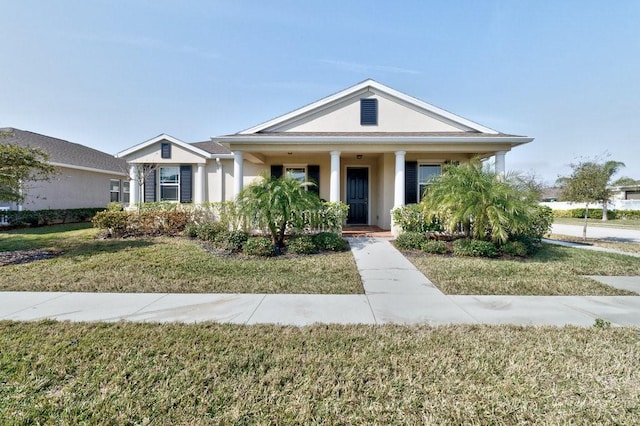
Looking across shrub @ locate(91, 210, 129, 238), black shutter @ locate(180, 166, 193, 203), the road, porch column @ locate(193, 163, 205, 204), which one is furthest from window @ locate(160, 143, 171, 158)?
the road

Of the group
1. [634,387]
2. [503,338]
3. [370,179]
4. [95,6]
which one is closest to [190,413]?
[503,338]

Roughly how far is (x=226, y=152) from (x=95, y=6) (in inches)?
269

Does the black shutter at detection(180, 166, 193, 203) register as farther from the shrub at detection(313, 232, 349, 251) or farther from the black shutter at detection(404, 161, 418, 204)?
the black shutter at detection(404, 161, 418, 204)

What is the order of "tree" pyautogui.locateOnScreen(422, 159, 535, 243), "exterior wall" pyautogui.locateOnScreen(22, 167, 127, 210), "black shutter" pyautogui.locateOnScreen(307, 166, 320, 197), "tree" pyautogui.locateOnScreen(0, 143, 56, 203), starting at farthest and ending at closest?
"exterior wall" pyautogui.locateOnScreen(22, 167, 127, 210) < "black shutter" pyautogui.locateOnScreen(307, 166, 320, 197) < "tree" pyautogui.locateOnScreen(422, 159, 535, 243) < "tree" pyautogui.locateOnScreen(0, 143, 56, 203)

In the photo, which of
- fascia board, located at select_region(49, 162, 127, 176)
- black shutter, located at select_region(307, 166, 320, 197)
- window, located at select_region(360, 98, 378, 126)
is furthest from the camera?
fascia board, located at select_region(49, 162, 127, 176)

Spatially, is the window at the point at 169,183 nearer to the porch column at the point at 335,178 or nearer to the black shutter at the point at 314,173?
the black shutter at the point at 314,173

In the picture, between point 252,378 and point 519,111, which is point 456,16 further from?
point 252,378

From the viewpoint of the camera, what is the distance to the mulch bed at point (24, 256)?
742 centimetres

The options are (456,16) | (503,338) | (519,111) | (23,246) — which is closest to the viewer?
(503,338)

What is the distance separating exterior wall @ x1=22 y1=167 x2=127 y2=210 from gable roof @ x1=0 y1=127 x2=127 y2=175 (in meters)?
0.53

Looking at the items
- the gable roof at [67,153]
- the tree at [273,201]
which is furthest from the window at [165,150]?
the tree at [273,201]

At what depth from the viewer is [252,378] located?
2643mm

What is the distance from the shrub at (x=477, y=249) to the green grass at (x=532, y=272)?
0.31 meters

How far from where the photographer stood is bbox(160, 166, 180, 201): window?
13.9 metres
